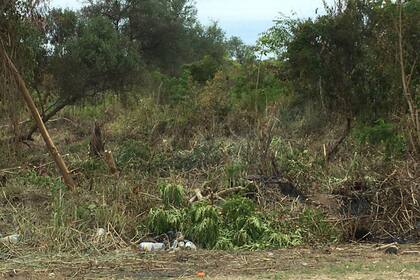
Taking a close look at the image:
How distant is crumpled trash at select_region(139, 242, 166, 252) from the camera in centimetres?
877

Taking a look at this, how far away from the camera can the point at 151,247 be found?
8844 millimetres

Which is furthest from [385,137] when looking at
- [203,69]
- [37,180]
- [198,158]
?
[203,69]

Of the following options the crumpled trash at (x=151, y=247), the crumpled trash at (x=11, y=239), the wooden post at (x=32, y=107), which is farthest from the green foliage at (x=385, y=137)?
the crumpled trash at (x=11, y=239)

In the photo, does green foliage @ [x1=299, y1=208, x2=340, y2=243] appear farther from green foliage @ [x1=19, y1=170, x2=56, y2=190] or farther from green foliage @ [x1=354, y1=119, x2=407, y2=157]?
green foliage @ [x1=19, y1=170, x2=56, y2=190]

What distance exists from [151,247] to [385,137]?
5.69 m

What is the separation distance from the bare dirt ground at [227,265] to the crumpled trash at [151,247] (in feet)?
0.75

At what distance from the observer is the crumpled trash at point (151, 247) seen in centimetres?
877

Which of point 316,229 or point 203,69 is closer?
point 316,229

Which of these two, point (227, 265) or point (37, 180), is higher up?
point (37, 180)

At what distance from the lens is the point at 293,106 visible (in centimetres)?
1809

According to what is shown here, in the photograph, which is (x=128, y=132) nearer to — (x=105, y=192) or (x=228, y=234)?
(x=105, y=192)

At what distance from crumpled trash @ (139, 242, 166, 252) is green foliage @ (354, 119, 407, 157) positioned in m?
4.62

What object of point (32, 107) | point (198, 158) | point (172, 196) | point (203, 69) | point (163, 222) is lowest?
point (163, 222)

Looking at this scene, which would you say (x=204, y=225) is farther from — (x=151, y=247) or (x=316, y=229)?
(x=316, y=229)
